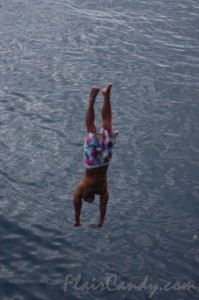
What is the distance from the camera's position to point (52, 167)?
65.0ft

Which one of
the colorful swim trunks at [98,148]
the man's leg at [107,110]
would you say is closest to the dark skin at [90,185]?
the colorful swim trunks at [98,148]

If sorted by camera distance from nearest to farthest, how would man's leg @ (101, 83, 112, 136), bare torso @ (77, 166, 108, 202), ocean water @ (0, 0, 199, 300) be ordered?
man's leg @ (101, 83, 112, 136)
bare torso @ (77, 166, 108, 202)
ocean water @ (0, 0, 199, 300)

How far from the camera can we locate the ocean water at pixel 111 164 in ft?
51.9

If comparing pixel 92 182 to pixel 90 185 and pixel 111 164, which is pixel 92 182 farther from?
pixel 111 164

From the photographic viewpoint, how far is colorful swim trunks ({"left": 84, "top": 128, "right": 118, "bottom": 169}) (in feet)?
28.6

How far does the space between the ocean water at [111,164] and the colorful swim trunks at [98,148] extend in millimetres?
7333

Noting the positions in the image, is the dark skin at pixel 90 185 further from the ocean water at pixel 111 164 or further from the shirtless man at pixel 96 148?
the ocean water at pixel 111 164

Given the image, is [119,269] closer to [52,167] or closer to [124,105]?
[52,167]

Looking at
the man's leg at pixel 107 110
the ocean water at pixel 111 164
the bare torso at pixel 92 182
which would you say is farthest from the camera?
the ocean water at pixel 111 164

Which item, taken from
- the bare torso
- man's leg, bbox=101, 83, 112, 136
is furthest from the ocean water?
man's leg, bbox=101, 83, 112, 136

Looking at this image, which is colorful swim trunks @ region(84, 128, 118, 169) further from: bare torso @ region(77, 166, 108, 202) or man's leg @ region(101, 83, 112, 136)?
bare torso @ region(77, 166, 108, 202)

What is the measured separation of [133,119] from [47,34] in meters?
10.9

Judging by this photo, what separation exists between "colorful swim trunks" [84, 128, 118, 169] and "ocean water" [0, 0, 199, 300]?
7333mm

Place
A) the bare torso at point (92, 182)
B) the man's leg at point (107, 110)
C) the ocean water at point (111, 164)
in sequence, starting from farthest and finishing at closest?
1. the ocean water at point (111, 164)
2. the bare torso at point (92, 182)
3. the man's leg at point (107, 110)
